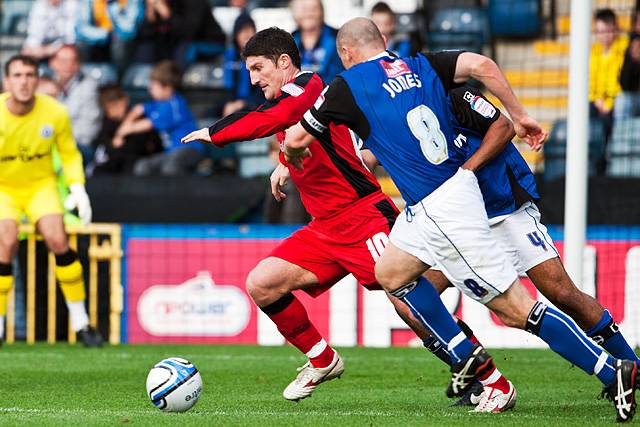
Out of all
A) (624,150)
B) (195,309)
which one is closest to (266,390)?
(195,309)

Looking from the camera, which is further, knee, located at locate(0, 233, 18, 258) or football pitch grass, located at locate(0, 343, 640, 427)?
knee, located at locate(0, 233, 18, 258)

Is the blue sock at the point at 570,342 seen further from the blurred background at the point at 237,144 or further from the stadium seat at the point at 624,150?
the stadium seat at the point at 624,150

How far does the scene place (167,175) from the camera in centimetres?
1259

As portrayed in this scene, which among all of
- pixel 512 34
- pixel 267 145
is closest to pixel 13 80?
pixel 267 145

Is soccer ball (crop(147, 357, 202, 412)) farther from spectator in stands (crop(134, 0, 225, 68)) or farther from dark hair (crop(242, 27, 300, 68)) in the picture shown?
spectator in stands (crop(134, 0, 225, 68))

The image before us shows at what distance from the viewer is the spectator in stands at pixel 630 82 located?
1317 cm

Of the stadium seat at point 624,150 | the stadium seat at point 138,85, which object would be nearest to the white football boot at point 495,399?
the stadium seat at point 624,150

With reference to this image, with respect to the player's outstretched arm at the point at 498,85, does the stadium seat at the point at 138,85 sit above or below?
below

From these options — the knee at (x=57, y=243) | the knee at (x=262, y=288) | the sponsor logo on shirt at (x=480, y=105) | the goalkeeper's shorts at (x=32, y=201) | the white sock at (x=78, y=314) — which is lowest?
the white sock at (x=78, y=314)

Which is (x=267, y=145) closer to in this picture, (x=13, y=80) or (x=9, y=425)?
(x=13, y=80)

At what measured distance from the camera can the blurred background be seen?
1165 cm

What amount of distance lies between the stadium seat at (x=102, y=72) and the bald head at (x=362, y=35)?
363 inches

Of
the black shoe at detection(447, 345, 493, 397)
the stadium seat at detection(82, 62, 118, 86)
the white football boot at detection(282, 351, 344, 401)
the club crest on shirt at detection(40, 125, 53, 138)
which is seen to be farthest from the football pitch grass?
the stadium seat at detection(82, 62, 118, 86)

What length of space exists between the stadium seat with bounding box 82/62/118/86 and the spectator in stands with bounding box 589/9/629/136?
576 centimetres
